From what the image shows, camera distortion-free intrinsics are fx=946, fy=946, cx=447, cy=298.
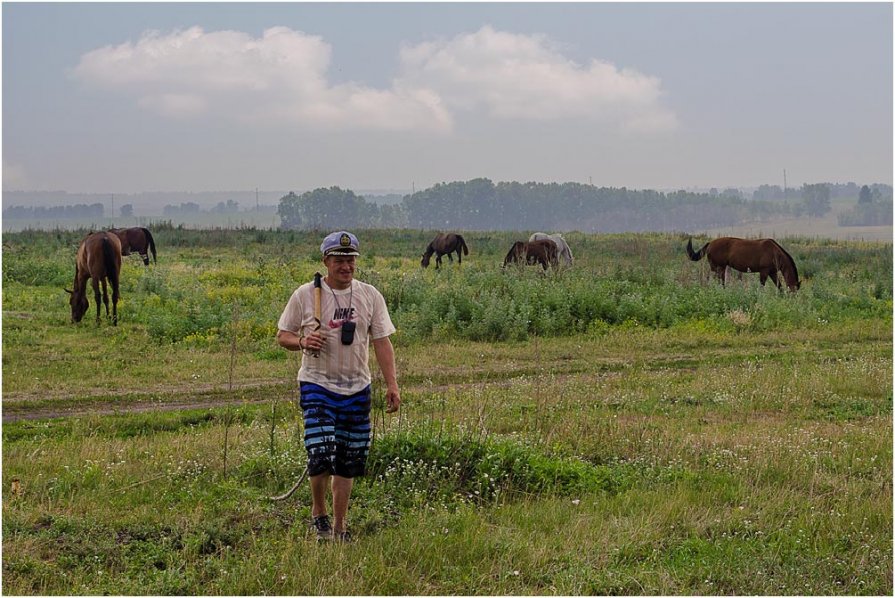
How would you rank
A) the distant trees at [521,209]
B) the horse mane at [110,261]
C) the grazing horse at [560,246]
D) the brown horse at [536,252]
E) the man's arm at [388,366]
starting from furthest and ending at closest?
the distant trees at [521,209] → the grazing horse at [560,246] → the brown horse at [536,252] → the horse mane at [110,261] → the man's arm at [388,366]

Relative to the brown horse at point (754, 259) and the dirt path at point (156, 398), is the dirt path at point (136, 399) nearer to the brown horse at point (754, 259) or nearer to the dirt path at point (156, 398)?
the dirt path at point (156, 398)

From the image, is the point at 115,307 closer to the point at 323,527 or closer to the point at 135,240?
the point at 323,527

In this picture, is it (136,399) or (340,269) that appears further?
(136,399)

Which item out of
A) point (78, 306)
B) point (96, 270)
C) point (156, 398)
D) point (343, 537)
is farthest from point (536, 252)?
point (343, 537)

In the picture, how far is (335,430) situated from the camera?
216 inches

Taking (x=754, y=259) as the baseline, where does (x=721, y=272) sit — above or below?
below

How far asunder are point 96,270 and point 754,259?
14.7 metres

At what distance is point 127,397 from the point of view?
35.3 ft

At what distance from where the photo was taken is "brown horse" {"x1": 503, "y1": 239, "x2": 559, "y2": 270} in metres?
27.8

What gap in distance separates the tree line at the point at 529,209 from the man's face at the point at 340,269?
10740cm

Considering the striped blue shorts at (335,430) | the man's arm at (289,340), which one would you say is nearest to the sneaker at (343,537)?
the striped blue shorts at (335,430)

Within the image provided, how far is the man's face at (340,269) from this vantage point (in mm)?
5527

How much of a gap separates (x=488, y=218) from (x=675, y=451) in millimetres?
123834

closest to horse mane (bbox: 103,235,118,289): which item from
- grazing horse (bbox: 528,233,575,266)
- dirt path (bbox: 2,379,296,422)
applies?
dirt path (bbox: 2,379,296,422)
